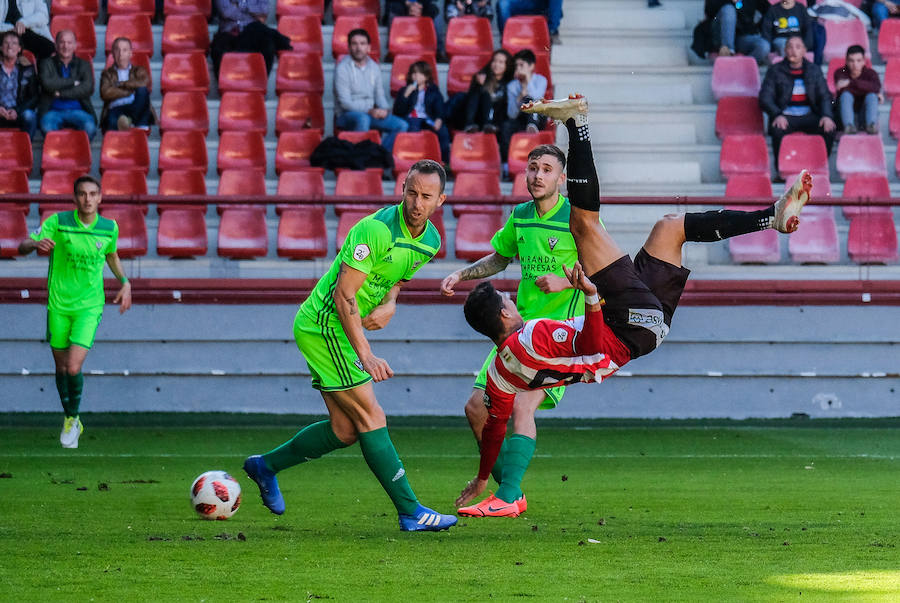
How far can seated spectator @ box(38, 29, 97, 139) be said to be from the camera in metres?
14.4

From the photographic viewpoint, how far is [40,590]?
486cm

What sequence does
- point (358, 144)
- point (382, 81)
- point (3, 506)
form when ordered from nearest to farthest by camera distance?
point (3, 506), point (358, 144), point (382, 81)

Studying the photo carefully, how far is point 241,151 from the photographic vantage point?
14.3 m

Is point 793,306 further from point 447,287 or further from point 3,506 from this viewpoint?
point 3,506

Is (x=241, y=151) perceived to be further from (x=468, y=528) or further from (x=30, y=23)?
(x=468, y=528)

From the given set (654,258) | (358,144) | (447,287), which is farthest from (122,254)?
(654,258)

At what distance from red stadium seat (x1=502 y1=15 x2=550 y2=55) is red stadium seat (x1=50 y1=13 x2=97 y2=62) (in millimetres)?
4860

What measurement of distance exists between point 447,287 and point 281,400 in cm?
570

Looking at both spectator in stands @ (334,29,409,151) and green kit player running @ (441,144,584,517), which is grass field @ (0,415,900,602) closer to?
green kit player running @ (441,144,584,517)

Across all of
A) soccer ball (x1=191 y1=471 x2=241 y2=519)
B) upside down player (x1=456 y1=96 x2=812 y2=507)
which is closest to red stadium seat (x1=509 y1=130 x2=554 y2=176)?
upside down player (x1=456 y1=96 x2=812 y2=507)

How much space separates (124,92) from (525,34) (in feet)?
15.4

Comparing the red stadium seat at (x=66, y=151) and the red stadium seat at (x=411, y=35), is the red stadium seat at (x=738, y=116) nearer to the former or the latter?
the red stadium seat at (x=411, y=35)

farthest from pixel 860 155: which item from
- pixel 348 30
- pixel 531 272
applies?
pixel 531 272

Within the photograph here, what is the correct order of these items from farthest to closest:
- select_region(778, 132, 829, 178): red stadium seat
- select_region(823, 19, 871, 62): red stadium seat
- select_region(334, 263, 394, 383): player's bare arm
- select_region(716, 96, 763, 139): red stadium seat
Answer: select_region(823, 19, 871, 62): red stadium seat → select_region(716, 96, 763, 139): red stadium seat → select_region(778, 132, 829, 178): red stadium seat → select_region(334, 263, 394, 383): player's bare arm
